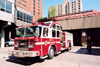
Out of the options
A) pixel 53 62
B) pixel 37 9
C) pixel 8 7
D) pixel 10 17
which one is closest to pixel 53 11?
pixel 37 9

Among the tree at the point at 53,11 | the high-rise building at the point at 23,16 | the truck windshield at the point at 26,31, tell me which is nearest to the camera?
the truck windshield at the point at 26,31

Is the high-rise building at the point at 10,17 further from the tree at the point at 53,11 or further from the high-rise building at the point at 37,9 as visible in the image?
the high-rise building at the point at 37,9

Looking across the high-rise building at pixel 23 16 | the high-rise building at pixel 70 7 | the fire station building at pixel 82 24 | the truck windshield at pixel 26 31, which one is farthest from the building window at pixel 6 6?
the high-rise building at pixel 70 7

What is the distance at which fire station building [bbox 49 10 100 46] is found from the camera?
1611 cm

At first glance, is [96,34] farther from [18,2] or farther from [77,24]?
[18,2]

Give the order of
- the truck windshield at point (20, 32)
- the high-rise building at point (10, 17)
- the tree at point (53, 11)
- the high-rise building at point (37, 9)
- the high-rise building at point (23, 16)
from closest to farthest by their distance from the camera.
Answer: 1. the truck windshield at point (20, 32)
2. the high-rise building at point (10, 17)
3. the high-rise building at point (23, 16)
4. the tree at point (53, 11)
5. the high-rise building at point (37, 9)

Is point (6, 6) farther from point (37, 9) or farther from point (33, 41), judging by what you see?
point (37, 9)

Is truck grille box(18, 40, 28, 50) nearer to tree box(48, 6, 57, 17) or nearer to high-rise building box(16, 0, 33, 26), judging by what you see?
high-rise building box(16, 0, 33, 26)

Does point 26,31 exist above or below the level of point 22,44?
above

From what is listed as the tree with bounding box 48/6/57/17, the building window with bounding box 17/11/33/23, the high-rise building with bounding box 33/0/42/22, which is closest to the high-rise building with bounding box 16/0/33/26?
the building window with bounding box 17/11/33/23

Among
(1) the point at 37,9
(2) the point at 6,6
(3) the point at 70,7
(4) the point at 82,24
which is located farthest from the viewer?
(3) the point at 70,7

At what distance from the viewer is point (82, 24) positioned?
55.9ft

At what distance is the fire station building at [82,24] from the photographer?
52.9ft

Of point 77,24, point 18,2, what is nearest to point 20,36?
point 77,24
